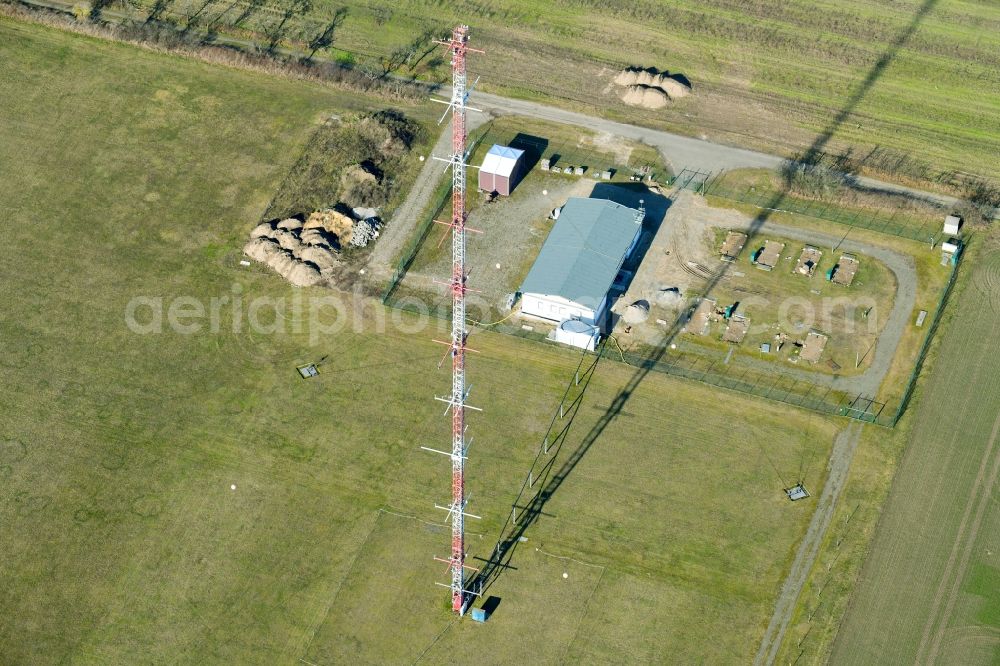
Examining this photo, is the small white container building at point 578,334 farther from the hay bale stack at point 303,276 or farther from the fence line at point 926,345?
the fence line at point 926,345

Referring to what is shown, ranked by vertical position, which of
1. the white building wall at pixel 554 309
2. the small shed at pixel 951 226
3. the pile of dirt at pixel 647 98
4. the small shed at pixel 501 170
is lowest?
the white building wall at pixel 554 309

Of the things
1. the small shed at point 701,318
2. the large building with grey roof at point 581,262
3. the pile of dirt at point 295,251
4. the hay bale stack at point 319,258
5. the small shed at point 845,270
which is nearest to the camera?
the large building with grey roof at point 581,262

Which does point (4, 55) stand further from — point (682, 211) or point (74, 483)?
point (682, 211)

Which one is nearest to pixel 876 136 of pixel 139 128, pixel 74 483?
pixel 139 128

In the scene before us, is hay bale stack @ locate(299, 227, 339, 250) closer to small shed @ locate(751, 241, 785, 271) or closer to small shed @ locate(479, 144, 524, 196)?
small shed @ locate(479, 144, 524, 196)

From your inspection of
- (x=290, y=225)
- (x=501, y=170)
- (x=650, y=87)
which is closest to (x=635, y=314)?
(x=501, y=170)

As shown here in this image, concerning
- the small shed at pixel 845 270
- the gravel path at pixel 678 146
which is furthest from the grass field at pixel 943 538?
the gravel path at pixel 678 146
